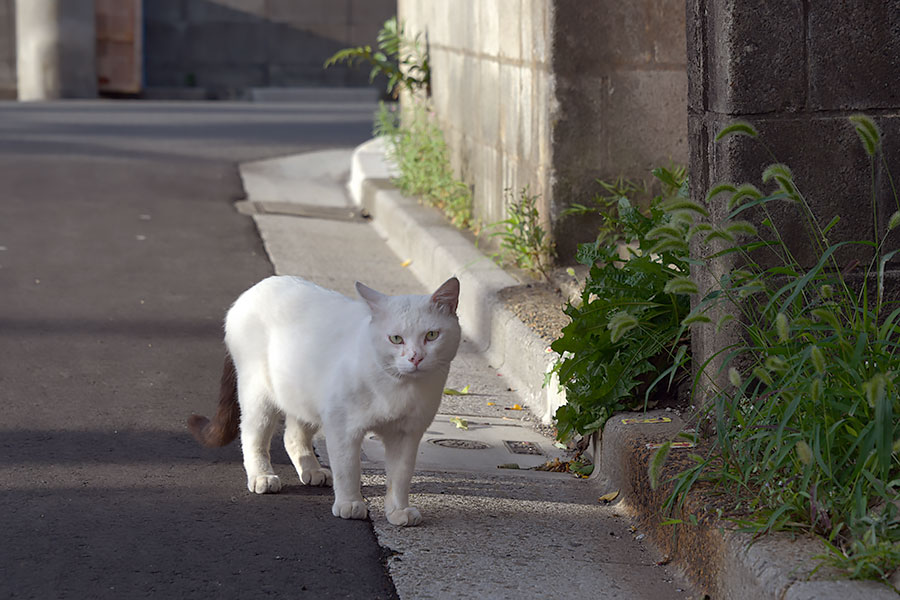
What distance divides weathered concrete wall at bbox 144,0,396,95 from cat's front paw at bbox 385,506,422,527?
20.7 meters

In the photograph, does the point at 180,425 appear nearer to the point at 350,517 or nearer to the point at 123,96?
the point at 350,517

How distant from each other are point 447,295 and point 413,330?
18cm

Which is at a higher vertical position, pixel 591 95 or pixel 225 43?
pixel 225 43

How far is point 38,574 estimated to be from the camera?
3.13 m

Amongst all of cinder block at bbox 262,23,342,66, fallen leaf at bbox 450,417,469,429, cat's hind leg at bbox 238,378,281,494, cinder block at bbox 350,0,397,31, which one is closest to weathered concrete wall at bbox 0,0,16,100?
cinder block at bbox 262,23,342,66

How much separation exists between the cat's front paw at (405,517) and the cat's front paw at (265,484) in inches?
18.1

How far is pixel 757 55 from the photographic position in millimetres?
3582

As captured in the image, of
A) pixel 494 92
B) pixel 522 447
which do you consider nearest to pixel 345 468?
pixel 522 447

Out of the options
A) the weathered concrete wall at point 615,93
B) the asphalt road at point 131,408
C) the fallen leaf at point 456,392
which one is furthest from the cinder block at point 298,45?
the fallen leaf at point 456,392

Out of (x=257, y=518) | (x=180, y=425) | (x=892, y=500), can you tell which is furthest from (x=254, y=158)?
(x=892, y=500)

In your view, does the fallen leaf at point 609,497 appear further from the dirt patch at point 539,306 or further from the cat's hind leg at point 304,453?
the dirt patch at point 539,306

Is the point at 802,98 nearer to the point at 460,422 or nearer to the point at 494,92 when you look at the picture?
the point at 460,422

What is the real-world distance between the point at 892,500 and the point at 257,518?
1850 millimetres

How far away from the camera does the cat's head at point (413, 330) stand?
3488 millimetres
